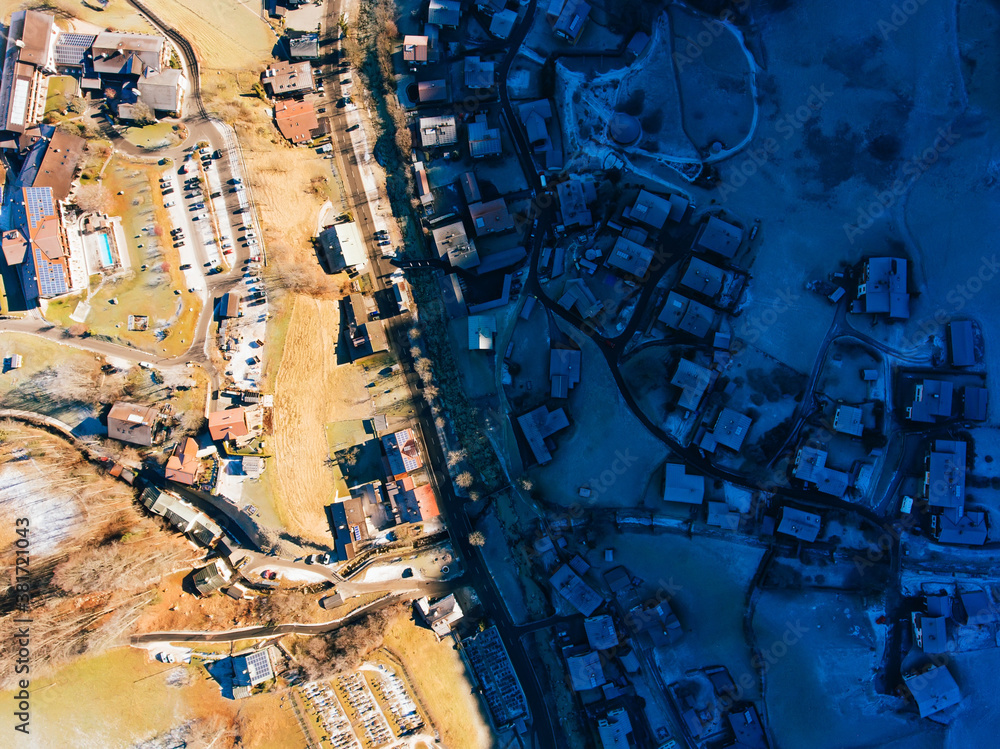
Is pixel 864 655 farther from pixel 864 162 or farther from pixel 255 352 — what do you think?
pixel 255 352

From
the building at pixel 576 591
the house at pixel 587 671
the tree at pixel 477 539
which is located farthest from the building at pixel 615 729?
the tree at pixel 477 539

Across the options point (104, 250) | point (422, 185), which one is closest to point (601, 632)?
point (422, 185)

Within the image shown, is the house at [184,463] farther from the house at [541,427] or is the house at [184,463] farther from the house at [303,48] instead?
the house at [303,48]

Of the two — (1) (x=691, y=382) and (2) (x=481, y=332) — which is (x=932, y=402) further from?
(2) (x=481, y=332)

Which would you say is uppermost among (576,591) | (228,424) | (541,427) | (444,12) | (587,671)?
(444,12)


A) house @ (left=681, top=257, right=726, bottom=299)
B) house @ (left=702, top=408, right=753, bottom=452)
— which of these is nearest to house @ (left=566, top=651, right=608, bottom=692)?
house @ (left=702, top=408, right=753, bottom=452)

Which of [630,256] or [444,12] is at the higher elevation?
[444,12]
